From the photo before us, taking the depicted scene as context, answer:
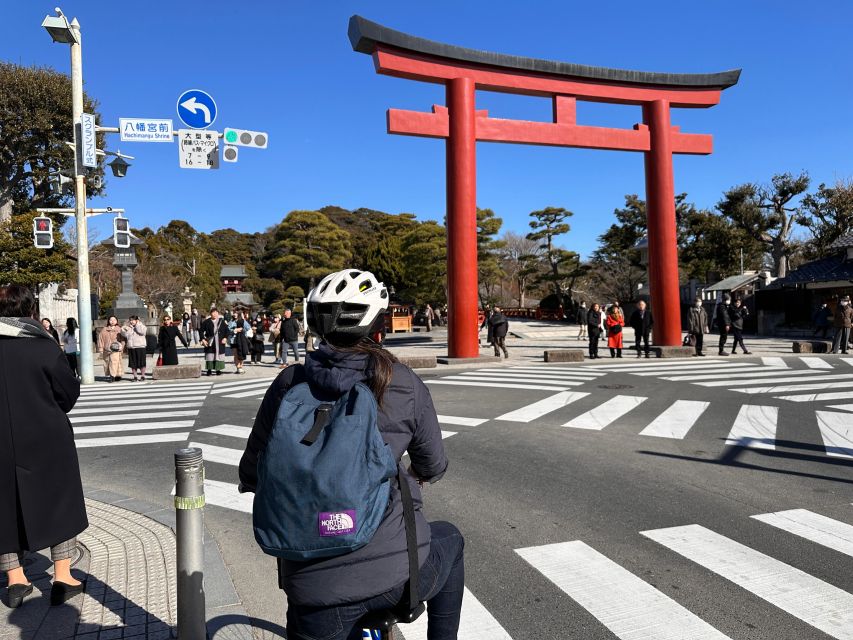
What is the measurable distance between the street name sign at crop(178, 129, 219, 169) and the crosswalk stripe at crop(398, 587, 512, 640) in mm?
10522

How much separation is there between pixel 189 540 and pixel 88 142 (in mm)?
12873

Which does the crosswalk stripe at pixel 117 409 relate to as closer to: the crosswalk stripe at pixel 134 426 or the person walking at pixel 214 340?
the crosswalk stripe at pixel 134 426

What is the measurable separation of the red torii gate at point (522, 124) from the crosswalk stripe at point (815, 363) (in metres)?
3.58

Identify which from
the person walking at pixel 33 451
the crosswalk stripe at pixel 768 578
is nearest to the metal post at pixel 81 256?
the person walking at pixel 33 451

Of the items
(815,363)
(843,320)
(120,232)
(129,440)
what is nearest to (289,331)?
(120,232)

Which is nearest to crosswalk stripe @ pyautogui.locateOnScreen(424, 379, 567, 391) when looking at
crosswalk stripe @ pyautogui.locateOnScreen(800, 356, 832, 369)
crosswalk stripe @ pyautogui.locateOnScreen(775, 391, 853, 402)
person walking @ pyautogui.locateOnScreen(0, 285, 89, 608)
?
crosswalk stripe @ pyautogui.locateOnScreen(775, 391, 853, 402)

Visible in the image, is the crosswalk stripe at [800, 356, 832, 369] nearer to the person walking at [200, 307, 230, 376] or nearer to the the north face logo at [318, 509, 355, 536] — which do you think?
the person walking at [200, 307, 230, 376]

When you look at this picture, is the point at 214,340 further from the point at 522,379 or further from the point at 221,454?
the point at 221,454

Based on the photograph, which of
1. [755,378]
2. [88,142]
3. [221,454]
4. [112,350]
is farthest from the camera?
[112,350]

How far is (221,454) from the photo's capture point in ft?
22.0

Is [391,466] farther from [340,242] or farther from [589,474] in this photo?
[340,242]

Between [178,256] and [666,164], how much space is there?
147 ft

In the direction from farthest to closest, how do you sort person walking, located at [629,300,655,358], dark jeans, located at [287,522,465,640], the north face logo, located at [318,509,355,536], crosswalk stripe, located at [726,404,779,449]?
person walking, located at [629,300,655,358], crosswalk stripe, located at [726,404,779,449], dark jeans, located at [287,522,465,640], the north face logo, located at [318,509,355,536]

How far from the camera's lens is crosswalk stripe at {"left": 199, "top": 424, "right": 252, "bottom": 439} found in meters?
7.77
